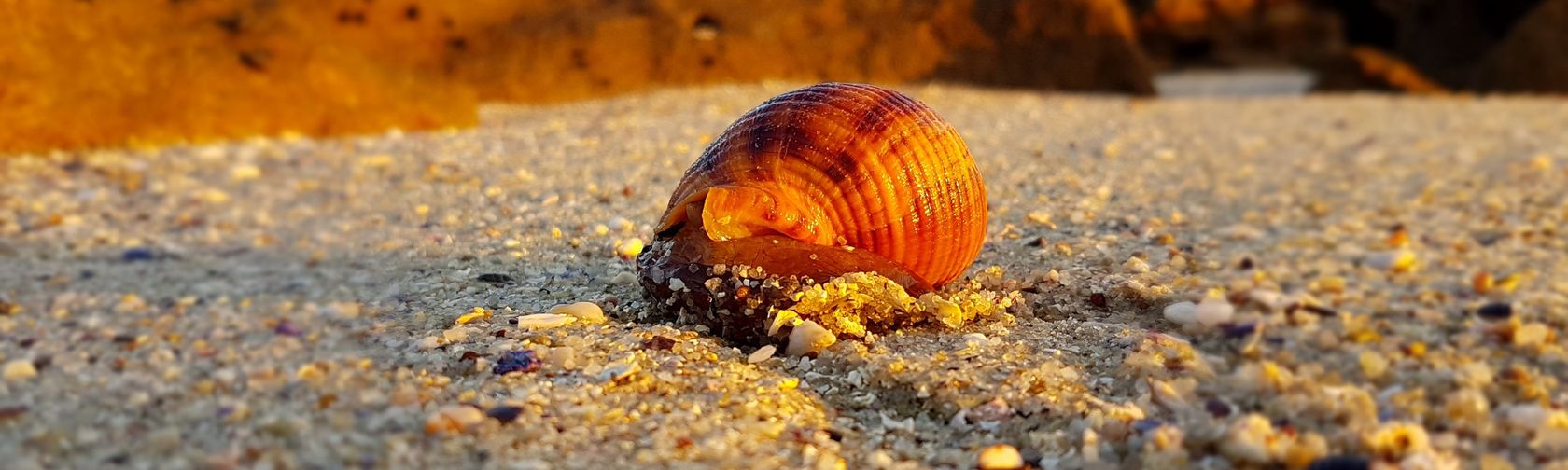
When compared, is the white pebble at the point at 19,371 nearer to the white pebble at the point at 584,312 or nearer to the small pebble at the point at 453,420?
the small pebble at the point at 453,420

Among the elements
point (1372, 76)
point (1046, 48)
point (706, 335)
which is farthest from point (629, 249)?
point (1372, 76)

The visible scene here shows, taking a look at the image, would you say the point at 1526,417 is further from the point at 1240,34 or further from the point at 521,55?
the point at 1240,34

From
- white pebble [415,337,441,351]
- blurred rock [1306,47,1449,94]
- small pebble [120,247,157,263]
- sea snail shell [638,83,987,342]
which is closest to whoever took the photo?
white pebble [415,337,441,351]

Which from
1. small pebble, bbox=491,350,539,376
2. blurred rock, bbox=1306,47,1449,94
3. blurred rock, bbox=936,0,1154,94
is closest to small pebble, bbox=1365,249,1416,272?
small pebble, bbox=491,350,539,376

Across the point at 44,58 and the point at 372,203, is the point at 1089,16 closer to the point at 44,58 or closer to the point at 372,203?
the point at 372,203

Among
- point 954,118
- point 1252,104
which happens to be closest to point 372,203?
point 954,118

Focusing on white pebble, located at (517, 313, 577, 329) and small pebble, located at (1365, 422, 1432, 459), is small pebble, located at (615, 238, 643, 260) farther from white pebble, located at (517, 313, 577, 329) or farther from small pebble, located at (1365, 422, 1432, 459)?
small pebble, located at (1365, 422, 1432, 459)
